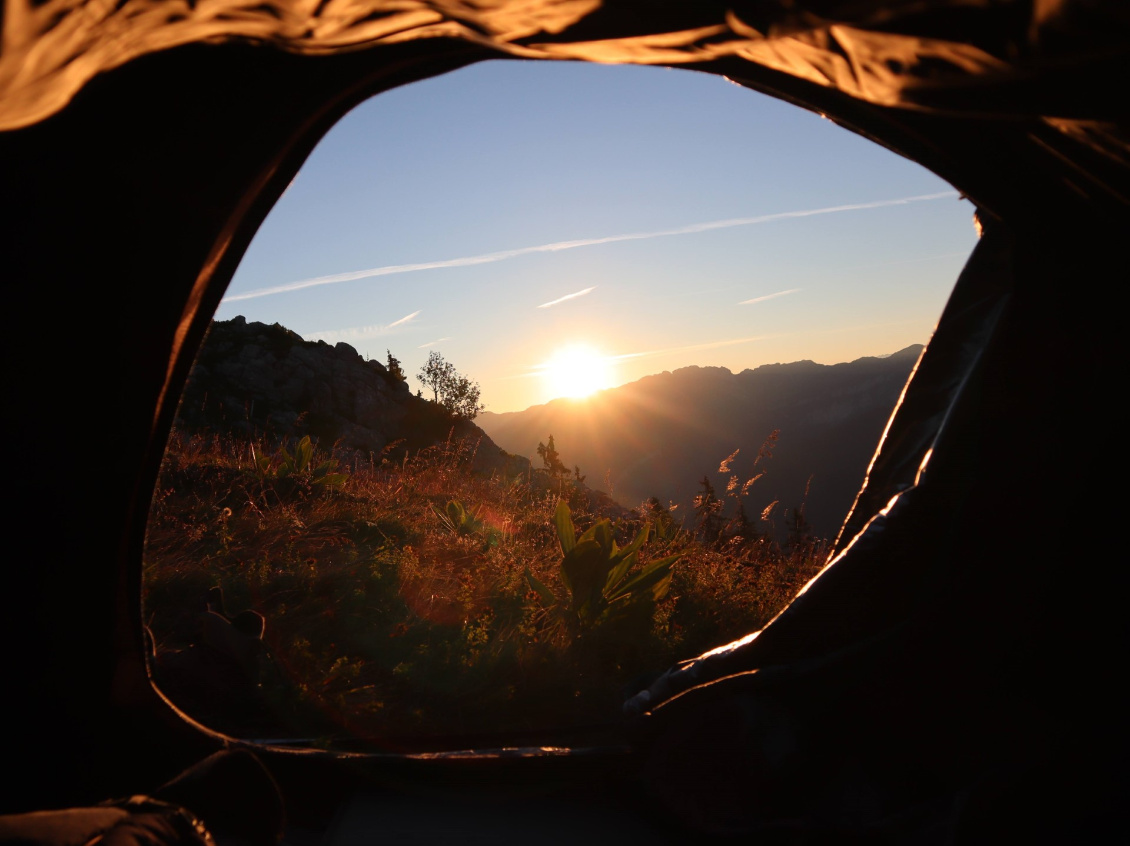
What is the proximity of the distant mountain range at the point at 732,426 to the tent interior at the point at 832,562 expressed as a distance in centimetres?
7054

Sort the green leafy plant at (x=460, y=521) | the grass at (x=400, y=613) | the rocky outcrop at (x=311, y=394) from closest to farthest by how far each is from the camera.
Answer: the grass at (x=400, y=613), the green leafy plant at (x=460, y=521), the rocky outcrop at (x=311, y=394)

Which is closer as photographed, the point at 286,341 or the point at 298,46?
the point at 298,46

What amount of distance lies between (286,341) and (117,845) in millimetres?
22870

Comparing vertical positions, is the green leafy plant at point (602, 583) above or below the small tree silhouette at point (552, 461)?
below

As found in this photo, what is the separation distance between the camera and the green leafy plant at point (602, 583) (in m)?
3.04

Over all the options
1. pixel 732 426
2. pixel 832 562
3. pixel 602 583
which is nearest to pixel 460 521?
pixel 602 583

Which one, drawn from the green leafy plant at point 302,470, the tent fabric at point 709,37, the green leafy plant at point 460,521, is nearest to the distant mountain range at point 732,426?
the green leafy plant at point 302,470

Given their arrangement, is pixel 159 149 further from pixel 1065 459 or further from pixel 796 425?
pixel 796 425

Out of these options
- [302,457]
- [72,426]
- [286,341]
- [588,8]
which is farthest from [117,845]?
[286,341]

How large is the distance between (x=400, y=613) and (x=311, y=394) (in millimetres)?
18466

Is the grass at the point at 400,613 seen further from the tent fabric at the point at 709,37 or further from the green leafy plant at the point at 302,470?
the tent fabric at the point at 709,37

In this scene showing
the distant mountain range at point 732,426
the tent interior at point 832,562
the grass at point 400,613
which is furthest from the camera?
the distant mountain range at point 732,426

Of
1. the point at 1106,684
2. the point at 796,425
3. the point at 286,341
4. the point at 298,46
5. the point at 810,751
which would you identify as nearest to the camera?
the point at 298,46

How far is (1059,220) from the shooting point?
3.65ft
